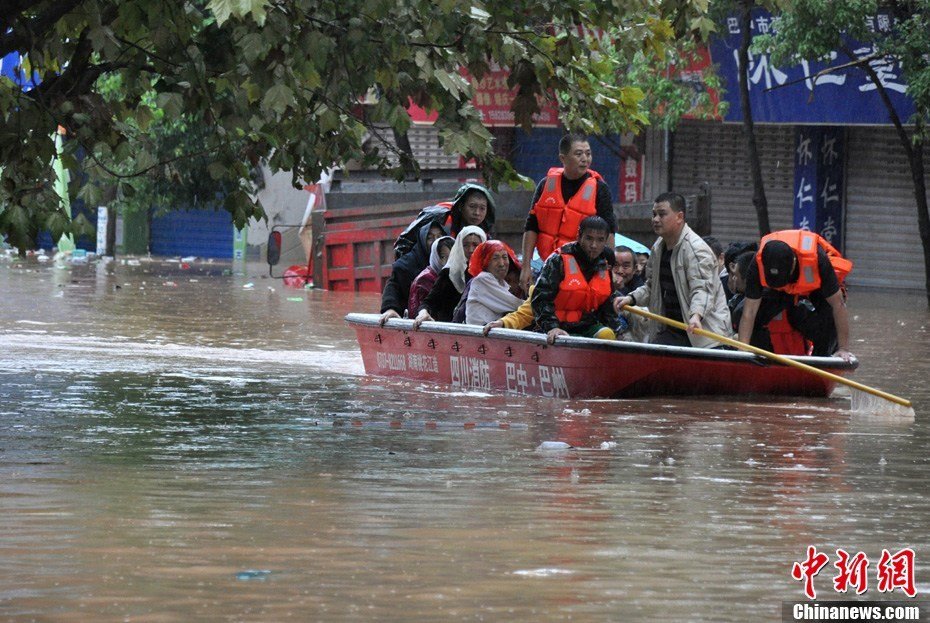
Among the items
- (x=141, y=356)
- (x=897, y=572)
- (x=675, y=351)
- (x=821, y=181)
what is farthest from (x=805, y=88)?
(x=897, y=572)

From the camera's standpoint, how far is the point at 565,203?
1198 cm

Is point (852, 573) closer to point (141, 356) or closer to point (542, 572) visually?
point (542, 572)

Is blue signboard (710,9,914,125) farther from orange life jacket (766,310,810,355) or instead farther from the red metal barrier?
orange life jacket (766,310,810,355)

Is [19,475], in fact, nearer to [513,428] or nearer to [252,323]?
[513,428]

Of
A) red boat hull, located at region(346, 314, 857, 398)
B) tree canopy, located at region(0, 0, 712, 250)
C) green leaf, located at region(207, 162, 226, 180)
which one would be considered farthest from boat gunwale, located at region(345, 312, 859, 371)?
green leaf, located at region(207, 162, 226, 180)

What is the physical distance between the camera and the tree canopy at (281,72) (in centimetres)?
776

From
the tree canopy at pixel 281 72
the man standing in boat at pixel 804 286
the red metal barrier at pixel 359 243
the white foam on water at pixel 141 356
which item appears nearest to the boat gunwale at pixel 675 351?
the man standing in boat at pixel 804 286

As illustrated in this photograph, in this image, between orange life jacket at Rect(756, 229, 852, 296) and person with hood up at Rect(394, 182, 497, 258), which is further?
person with hood up at Rect(394, 182, 497, 258)

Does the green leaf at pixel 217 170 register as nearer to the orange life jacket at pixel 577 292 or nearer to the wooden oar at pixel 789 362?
the orange life jacket at pixel 577 292

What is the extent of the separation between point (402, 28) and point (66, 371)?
559 centimetres

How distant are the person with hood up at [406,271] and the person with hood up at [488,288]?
3.80 feet

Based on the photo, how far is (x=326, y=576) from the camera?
5457 millimetres

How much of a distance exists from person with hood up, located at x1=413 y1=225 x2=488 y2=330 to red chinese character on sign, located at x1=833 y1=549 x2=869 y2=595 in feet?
21.2

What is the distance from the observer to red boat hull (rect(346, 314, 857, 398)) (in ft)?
35.1
